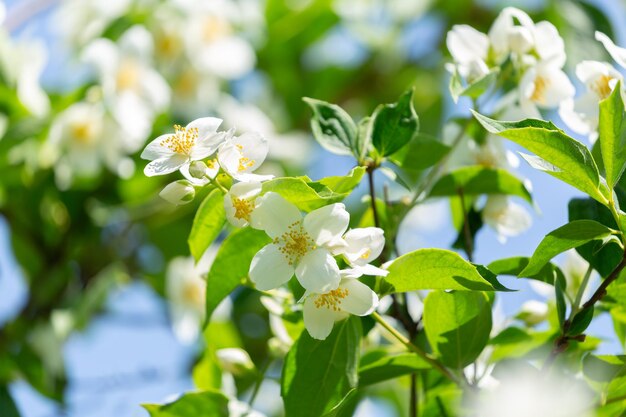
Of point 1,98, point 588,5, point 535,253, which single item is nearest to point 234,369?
point 535,253

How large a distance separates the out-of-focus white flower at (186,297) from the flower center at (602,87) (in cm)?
121

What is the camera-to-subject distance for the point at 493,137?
1032mm

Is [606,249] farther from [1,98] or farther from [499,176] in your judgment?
[1,98]

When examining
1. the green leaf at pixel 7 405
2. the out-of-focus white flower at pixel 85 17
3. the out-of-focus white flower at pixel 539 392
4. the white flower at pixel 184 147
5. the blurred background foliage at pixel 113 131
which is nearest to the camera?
the out-of-focus white flower at pixel 539 392

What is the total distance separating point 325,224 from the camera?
78 centimetres

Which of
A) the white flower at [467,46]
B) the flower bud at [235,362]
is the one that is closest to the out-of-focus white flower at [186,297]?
the flower bud at [235,362]

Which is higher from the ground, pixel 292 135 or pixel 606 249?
pixel 606 249

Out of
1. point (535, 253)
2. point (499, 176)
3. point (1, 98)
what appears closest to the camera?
point (535, 253)

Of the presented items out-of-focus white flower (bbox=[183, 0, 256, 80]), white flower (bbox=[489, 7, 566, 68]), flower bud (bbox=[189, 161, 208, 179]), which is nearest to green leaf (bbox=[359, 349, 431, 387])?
flower bud (bbox=[189, 161, 208, 179])

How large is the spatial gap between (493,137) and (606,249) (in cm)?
23

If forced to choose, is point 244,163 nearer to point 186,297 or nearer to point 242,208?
point 242,208

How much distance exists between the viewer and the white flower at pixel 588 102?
947 mm

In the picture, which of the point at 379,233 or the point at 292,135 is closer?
the point at 379,233

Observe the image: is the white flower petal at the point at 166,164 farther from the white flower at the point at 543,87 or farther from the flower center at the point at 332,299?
the white flower at the point at 543,87
